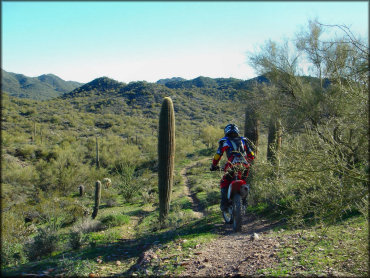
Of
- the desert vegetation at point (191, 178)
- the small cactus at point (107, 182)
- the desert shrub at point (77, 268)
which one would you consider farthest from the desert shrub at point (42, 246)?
the small cactus at point (107, 182)

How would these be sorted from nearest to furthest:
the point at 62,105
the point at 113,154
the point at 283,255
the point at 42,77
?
the point at 283,255 < the point at 113,154 < the point at 62,105 < the point at 42,77

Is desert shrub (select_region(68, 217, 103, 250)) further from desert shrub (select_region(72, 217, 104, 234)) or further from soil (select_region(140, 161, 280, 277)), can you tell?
soil (select_region(140, 161, 280, 277))

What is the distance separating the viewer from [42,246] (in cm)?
600

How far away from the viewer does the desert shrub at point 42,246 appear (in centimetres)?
589

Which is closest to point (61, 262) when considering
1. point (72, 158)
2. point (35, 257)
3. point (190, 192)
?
point (35, 257)

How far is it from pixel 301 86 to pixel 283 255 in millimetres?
8446

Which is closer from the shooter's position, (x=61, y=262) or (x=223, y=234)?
(x=61, y=262)

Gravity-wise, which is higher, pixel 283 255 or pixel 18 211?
pixel 283 255

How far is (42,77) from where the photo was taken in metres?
98.4

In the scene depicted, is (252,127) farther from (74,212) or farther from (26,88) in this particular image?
(26,88)

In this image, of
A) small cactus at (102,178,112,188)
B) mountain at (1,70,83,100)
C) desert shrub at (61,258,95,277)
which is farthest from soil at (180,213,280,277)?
mountain at (1,70,83,100)

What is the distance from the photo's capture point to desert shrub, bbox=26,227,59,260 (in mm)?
5890

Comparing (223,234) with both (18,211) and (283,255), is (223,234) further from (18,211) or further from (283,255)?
(18,211)

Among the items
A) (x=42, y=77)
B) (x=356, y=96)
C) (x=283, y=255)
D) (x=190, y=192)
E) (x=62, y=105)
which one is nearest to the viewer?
(x=356, y=96)
